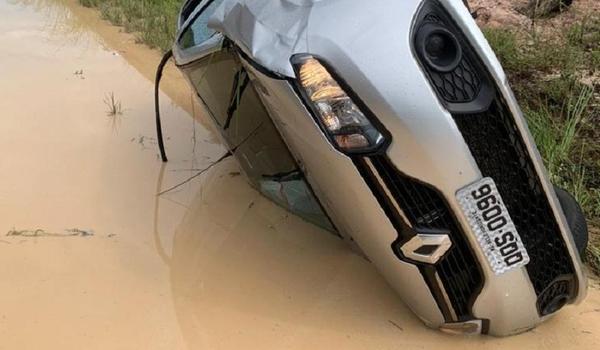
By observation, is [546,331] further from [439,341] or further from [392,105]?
[392,105]

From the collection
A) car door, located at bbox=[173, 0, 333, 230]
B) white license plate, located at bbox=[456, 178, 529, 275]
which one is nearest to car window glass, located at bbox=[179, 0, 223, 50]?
car door, located at bbox=[173, 0, 333, 230]

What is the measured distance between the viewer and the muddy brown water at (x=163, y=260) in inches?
97.5

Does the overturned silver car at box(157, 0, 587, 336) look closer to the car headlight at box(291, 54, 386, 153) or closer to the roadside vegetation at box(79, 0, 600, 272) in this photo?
the car headlight at box(291, 54, 386, 153)

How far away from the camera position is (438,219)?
2.11m

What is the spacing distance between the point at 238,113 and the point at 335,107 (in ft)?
3.48

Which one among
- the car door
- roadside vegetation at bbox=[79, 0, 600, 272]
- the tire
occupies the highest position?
the car door

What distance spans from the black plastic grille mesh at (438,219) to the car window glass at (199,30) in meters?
1.12

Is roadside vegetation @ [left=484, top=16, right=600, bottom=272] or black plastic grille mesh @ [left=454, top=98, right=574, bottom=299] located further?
roadside vegetation @ [left=484, top=16, right=600, bottom=272]

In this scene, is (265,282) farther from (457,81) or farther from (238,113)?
(457,81)

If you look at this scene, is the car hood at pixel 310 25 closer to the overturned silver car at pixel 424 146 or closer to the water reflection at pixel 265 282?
the overturned silver car at pixel 424 146

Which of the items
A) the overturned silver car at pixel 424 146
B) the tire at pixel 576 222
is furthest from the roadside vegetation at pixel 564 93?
the overturned silver car at pixel 424 146

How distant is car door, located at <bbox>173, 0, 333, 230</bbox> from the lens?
9.15 ft

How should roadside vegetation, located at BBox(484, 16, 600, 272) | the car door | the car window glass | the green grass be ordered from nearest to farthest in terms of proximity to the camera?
the car door
the car window glass
roadside vegetation, located at BBox(484, 16, 600, 272)
the green grass

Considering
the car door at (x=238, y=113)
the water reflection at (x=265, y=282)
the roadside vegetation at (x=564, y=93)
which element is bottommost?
the roadside vegetation at (x=564, y=93)
